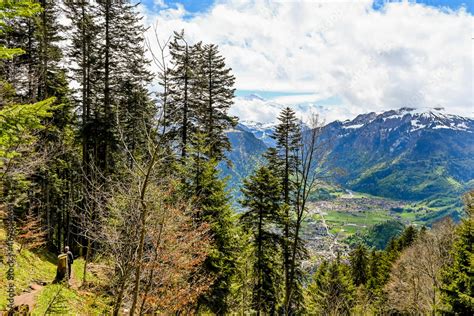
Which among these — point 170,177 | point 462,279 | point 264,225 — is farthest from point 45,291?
point 462,279

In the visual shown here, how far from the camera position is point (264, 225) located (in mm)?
24266

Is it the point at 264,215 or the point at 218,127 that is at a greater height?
the point at 218,127

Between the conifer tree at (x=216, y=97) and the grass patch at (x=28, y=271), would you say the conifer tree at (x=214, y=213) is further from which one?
the grass patch at (x=28, y=271)

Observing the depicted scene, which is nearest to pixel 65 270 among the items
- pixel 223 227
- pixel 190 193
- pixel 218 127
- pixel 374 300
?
pixel 190 193

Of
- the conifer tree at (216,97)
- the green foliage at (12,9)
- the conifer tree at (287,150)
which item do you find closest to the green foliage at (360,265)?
the conifer tree at (287,150)

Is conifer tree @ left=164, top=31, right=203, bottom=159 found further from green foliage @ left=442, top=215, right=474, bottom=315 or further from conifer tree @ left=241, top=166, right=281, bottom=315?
green foliage @ left=442, top=215, right=474, bottom=315

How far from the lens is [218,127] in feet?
75.8

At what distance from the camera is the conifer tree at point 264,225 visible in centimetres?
2392

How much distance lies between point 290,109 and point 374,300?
36358 millimetres

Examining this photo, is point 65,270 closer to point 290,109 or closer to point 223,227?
point 223,227

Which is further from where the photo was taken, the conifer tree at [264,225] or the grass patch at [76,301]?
the conifer tree at [264,225]

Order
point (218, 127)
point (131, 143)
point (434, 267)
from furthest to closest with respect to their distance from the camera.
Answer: point (434, 267) < point (131, 143) < point (218, 127)

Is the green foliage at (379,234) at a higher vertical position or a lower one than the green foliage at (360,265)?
lower

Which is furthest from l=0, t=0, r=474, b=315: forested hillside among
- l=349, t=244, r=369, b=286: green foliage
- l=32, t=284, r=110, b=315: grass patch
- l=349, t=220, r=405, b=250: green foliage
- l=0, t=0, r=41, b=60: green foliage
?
l=349, t=220, r=405, b=250: green foliage
